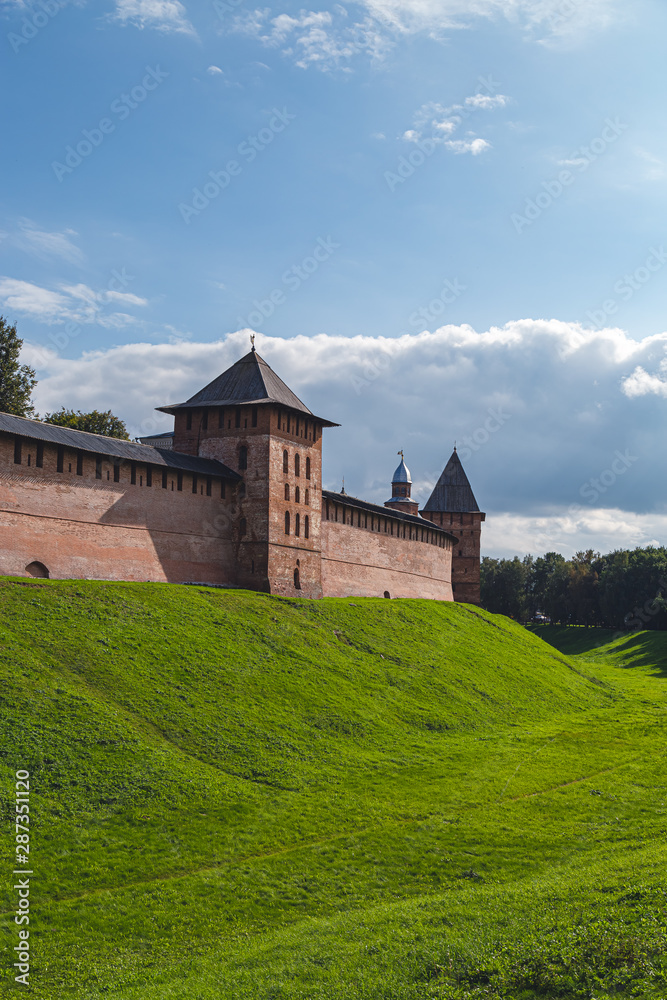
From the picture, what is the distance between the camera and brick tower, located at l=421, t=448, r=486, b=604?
177ft

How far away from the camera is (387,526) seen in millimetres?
39625

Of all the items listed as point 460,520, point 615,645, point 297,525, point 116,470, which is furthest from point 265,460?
point 615,645

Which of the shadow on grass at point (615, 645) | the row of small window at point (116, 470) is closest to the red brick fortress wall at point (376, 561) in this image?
the row of small window at point (116, 470)

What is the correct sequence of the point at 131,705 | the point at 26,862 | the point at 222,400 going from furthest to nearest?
the point at 222,400 < the point at 131,705 < the point at 26,862

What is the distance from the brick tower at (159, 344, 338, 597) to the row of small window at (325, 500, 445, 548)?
10.8 ft

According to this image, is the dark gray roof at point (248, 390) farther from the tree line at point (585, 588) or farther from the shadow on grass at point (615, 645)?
the tree line at point (585, 588)

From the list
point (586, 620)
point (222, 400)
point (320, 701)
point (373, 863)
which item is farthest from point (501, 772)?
point (586, 620)

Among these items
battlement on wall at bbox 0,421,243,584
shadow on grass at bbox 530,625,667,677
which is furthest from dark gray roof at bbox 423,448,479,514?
battlement on wall at bbox 0,421,243,584

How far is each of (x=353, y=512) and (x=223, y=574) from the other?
356 inches

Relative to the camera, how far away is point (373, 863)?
14.1 metres

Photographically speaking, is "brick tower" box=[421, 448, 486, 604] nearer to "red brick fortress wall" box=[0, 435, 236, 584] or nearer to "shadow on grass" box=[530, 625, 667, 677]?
"shadow on grass" box=[530, 625, 667, 677]

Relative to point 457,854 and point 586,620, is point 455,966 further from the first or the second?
point 586,620

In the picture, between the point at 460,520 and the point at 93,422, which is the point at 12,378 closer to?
the point at 93,422

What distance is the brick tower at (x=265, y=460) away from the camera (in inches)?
1138
